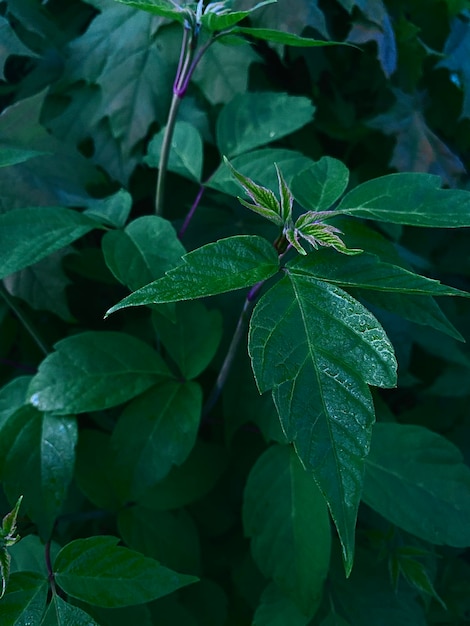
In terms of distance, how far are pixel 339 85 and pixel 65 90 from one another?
17.7 inches

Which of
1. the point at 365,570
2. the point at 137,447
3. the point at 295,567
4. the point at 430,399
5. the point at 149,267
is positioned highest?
the point at 149,267

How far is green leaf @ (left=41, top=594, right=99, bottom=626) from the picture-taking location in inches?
21.7

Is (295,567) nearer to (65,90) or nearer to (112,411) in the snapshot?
(112,411)

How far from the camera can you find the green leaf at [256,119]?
0.84 m

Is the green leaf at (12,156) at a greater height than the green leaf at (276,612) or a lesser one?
greater

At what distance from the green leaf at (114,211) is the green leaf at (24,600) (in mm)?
378

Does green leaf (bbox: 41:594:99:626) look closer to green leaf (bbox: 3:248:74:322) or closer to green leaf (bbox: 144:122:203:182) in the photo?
green leaf (bbox: 3:248:74:322)

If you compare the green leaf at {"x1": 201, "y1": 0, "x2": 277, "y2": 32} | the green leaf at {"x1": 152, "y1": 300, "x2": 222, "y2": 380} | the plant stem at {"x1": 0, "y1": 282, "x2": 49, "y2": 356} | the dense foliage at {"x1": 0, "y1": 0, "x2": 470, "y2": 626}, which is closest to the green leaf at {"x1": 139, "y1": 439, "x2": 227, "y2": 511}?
the dense foliage at {"x1": 0, "y1": 0, "x2": 470, "y2": 626}

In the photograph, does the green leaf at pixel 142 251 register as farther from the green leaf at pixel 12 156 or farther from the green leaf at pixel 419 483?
the green leaf at pixel 419 483

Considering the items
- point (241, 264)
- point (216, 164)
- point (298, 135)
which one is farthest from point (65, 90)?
point (241, 264)

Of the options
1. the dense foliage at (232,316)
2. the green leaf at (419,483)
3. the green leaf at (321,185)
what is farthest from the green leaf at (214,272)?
the green leaf at (419,483)

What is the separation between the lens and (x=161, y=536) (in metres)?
0.77

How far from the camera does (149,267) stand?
66 centimetres

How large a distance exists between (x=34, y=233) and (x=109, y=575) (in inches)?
13.6
